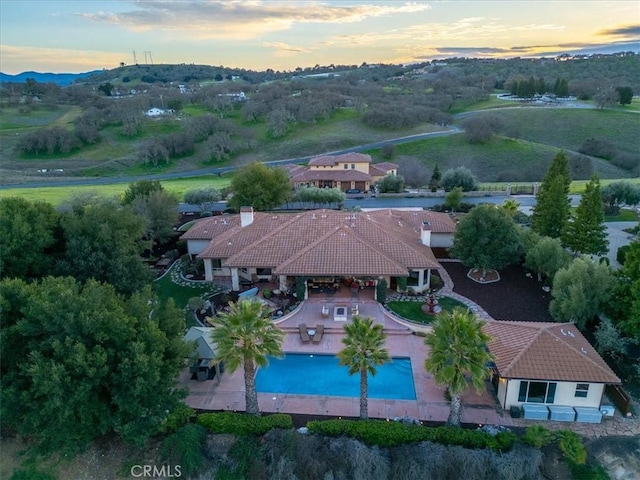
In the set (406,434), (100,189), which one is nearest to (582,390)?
(406,434)

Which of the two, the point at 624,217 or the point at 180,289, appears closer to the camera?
the point at 180,289

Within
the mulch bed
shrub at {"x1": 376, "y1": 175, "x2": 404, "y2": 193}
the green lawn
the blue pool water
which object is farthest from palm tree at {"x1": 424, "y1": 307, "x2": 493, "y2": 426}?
shrub at {"x1": 376, "y1": 175, "x2": 404, "y2": 193}

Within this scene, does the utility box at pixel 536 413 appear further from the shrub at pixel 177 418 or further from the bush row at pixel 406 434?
the shrub at pixel 177 418

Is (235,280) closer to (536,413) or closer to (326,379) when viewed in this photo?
(326,379)

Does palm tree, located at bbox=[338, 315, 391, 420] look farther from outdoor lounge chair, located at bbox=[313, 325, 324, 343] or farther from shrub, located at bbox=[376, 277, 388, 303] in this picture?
shrub, located at bbox=[376, 277, 388, 303]

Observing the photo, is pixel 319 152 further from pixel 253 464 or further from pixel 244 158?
pixel 253 464

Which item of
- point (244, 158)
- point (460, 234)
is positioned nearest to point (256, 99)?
point (244, 158)
